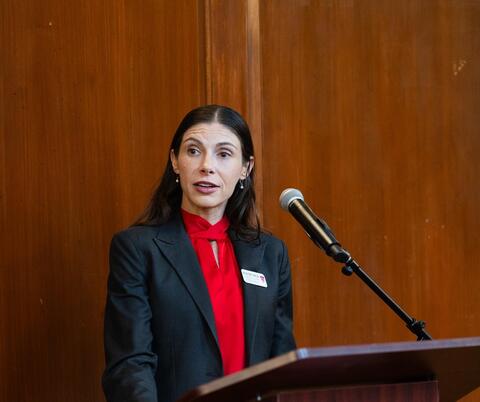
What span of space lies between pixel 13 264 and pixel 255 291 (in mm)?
813

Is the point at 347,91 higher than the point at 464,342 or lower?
higher

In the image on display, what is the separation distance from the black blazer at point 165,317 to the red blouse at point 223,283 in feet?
0.10

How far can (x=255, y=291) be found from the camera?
269 centimetres

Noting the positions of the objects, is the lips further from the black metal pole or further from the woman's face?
the black metal pole

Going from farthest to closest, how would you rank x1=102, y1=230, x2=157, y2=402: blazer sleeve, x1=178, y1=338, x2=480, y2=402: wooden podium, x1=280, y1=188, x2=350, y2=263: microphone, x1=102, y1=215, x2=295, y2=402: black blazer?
x1=102, y1=215, x2=295, y2=402: black blazer
x1=102, y1=230, x2=157, y2=402: blazer sleeve
x1=280, y1=188, x2=350, y2=263: microphone
x1=178, y1=338, x2=480, y2=402: wooden podium

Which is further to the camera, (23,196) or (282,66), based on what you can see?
(282,66)

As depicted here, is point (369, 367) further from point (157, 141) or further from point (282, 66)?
point (282, 66)

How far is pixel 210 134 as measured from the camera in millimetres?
2727

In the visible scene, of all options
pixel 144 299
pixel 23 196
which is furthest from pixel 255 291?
pixel 23 196

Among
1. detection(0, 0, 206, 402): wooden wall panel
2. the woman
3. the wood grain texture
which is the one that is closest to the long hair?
the woman

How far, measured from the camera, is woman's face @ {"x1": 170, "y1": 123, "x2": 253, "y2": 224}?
8.87ft

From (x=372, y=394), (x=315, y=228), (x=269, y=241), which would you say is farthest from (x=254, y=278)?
(x=372, y=394)

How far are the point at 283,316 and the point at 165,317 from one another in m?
0.42

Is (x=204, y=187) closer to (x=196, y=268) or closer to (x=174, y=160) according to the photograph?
(x=174, y=160)
